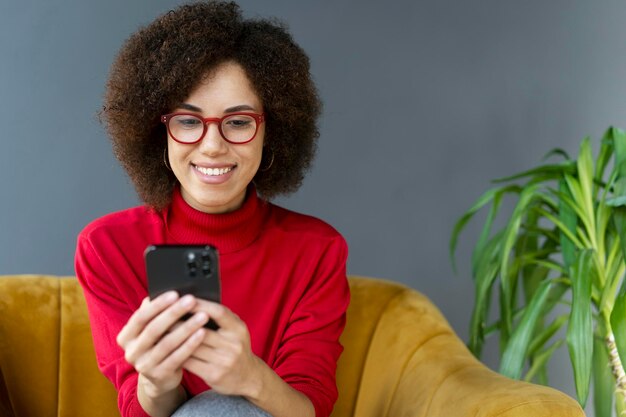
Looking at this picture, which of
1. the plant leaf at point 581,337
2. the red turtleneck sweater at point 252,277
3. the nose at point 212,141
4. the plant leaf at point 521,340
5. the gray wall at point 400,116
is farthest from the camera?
the gray wall at point 400,116

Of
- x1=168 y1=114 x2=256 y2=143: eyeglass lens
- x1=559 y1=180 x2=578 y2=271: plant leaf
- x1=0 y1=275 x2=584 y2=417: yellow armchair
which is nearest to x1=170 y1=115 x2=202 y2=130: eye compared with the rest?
x1=168 y1=114 x2=256 y2=143: eyeglass lens

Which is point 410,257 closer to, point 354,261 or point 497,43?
point 354,261

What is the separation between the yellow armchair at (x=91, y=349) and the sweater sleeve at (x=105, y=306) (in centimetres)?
32

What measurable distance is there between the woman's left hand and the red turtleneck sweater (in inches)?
12.3

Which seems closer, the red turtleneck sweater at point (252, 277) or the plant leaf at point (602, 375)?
the red turtleneck sweater at point (252, 277)

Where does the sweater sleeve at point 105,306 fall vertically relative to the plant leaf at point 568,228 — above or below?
below

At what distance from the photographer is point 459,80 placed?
292 cm

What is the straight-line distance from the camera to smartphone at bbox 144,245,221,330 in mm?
1303

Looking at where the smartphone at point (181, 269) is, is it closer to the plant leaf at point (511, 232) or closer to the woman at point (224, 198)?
the woman at point (224, 198)

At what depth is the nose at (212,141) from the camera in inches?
65.0

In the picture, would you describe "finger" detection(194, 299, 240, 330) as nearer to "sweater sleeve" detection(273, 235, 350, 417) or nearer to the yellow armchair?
"sweater sleeve" detection(273, 235, 350, 417)

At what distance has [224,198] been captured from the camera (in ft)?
5.68

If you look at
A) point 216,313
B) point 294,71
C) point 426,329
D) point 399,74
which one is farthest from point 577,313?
point 399,74

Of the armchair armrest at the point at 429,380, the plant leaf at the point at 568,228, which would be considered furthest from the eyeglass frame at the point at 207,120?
the plant leaf at the point at 568,228
